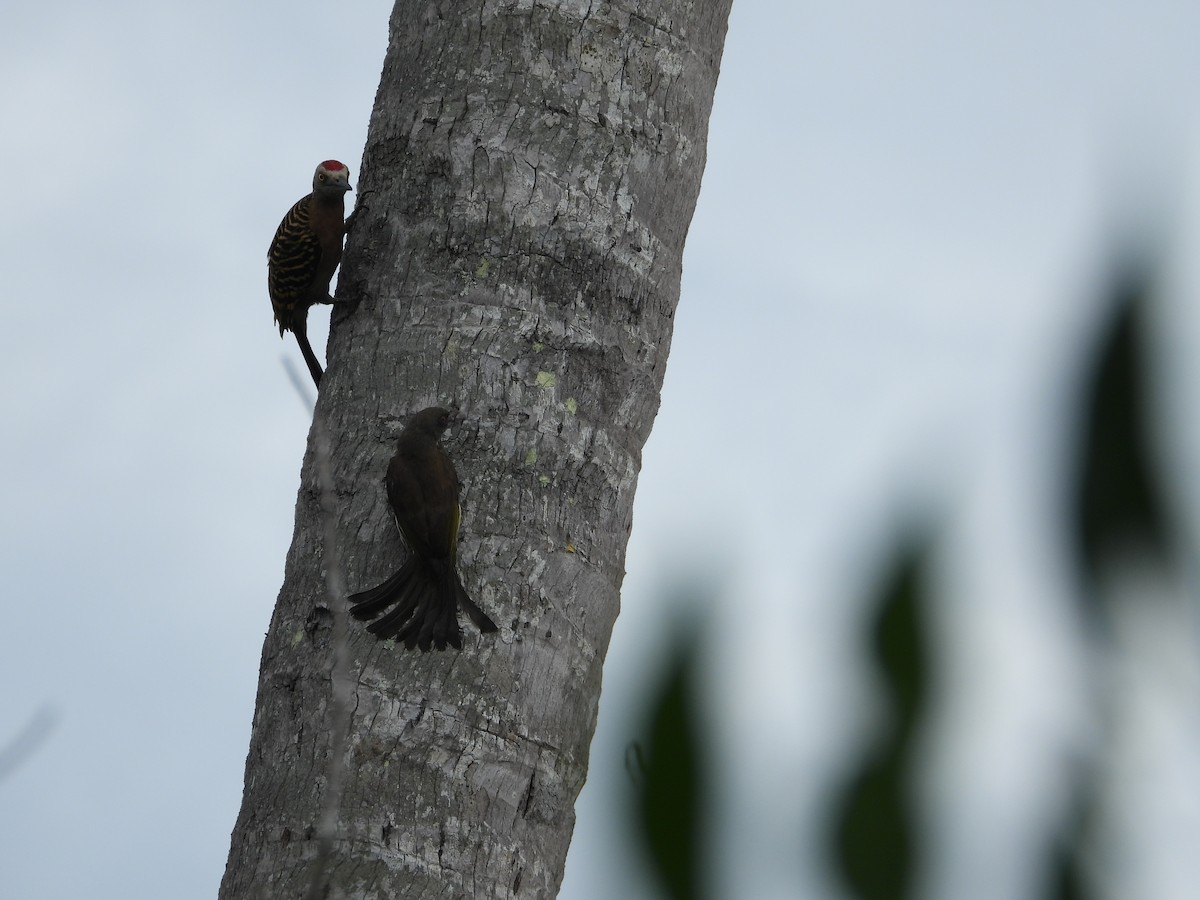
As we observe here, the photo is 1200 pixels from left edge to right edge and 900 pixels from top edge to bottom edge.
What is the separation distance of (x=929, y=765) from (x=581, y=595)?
1548mm

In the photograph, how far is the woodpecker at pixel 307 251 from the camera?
351cm

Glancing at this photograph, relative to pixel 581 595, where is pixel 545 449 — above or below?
above

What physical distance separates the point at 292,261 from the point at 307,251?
56 millimetres

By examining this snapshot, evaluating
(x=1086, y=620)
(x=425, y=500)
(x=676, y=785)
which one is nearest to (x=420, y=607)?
(x=425, y=500)

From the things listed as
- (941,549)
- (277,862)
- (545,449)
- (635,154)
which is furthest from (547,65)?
(941,549)

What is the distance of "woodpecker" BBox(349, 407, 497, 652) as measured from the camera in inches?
74.7

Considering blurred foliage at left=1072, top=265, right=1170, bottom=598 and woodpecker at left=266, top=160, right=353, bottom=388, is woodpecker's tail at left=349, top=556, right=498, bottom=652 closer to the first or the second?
blurred foliage at left=1072, top=265, right=1170, bottom=598

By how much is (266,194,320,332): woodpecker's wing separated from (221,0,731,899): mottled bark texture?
3.80 feet

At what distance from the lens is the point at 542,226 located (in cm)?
217

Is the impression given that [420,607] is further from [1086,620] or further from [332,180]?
[332,180]

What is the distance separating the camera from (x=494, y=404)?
2074 millimetres

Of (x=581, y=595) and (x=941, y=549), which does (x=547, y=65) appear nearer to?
(x=581, y=595)

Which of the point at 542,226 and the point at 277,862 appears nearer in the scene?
the point at 277,862

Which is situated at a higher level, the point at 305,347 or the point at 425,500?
the point at 305,347
